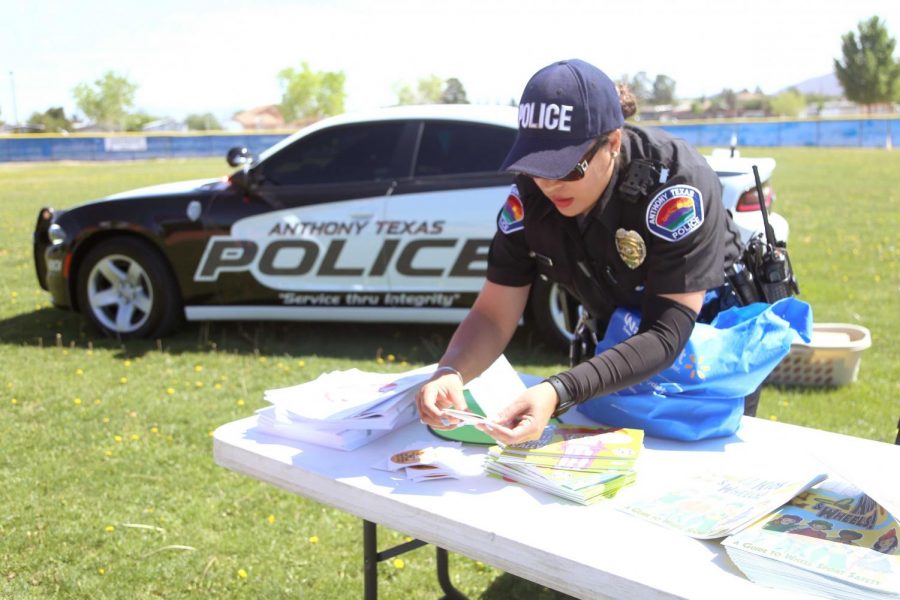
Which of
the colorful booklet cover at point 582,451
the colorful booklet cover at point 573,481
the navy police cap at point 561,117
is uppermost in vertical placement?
the navy police cap at point 561,117

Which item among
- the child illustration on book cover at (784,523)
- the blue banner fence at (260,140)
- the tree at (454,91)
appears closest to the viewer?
the child illustration on book cover at (784,523)

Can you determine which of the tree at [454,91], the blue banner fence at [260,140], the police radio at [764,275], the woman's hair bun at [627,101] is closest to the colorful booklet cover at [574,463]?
the police radio at [764,275]

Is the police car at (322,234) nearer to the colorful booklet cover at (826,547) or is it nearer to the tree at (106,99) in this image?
the colorful booklet cover at (826,547)

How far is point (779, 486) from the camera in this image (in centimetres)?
167

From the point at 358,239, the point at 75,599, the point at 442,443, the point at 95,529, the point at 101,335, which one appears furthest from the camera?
the point at 101,335

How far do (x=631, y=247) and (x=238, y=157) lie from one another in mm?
4476

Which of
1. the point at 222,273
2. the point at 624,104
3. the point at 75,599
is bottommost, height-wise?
the point at 75,599

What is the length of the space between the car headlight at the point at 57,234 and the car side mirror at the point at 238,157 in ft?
3.96

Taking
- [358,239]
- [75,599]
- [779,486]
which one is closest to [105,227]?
[358,239]

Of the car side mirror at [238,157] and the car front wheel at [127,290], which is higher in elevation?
the car side mirror at [238,157]

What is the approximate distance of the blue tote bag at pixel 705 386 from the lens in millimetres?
1935

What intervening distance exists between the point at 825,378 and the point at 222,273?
372cm

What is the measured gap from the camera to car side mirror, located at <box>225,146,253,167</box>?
5871mm

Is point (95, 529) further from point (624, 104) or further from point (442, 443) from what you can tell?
point (624, 104)
